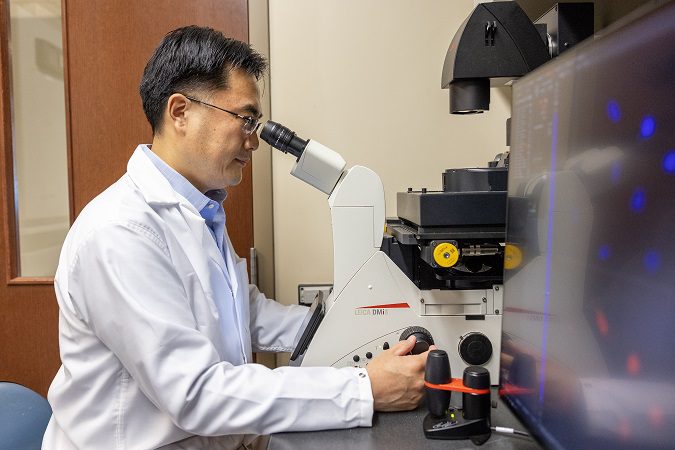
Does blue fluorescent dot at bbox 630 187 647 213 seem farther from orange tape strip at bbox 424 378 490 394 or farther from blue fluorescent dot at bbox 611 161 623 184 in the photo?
orange tape strip at bbox 424 378 490 394

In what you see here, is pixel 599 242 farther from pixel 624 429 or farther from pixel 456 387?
pixel 456 387

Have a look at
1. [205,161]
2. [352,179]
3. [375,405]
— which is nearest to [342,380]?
[375,405]

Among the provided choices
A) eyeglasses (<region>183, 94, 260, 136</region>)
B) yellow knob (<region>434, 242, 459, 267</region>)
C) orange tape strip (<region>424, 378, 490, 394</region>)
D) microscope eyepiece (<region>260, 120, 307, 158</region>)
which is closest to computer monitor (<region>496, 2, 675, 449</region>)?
orange tape strip (<region>424, 378, 490, 394</region>)

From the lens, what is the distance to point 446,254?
1.00m

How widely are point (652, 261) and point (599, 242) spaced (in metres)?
0.09

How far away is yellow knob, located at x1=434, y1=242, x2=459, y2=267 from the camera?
994mm

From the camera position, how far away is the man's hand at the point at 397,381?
3.14 feet

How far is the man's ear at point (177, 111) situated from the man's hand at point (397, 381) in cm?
64

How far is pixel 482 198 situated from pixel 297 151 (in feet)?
1.28

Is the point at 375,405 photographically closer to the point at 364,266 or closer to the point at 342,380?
the point at 342,380

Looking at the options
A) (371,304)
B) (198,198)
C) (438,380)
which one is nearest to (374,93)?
(198,198)

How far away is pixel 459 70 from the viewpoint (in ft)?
3.62

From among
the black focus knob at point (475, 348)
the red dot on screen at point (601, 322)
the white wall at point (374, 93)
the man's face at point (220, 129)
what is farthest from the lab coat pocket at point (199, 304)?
→ the white wall at point (374, 93)

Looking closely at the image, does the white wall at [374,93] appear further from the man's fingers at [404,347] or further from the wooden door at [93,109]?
the man's fingers at [404,347]
